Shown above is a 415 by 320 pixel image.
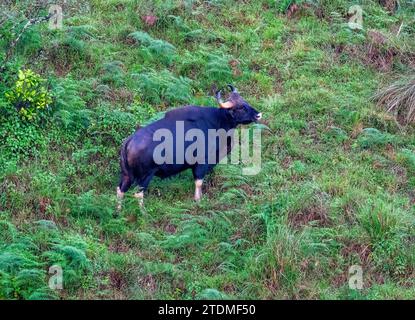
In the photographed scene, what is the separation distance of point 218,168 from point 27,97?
11.5 ft

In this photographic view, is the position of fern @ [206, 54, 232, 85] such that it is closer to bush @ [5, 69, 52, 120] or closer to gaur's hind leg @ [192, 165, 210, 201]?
gaur's hind leg @ [192, 165, 210, 201]

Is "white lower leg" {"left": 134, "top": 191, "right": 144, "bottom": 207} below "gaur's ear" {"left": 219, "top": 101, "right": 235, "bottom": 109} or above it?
below

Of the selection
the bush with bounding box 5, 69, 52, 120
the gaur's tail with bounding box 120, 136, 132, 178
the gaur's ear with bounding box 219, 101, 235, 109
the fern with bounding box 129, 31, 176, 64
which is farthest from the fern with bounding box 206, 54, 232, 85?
the gaur's tail with bounding box 120, 136, 132, 178

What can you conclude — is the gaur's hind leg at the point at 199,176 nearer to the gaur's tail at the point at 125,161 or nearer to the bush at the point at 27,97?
the gaur's tail at the point at 125,161

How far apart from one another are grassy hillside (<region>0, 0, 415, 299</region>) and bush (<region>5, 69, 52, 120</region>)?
0.17 m

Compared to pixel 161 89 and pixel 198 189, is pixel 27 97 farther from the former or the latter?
pixel 198 189

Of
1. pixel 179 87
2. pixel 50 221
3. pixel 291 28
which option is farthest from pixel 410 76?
pixel 50 221

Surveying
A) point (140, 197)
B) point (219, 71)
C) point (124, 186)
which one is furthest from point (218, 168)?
point (219, 71)

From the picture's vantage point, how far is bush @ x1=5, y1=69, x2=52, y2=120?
1303cm

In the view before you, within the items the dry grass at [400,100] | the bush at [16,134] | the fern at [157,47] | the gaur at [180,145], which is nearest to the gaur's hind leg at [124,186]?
the gaur at [180,145]

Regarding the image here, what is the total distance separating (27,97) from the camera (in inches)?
515
